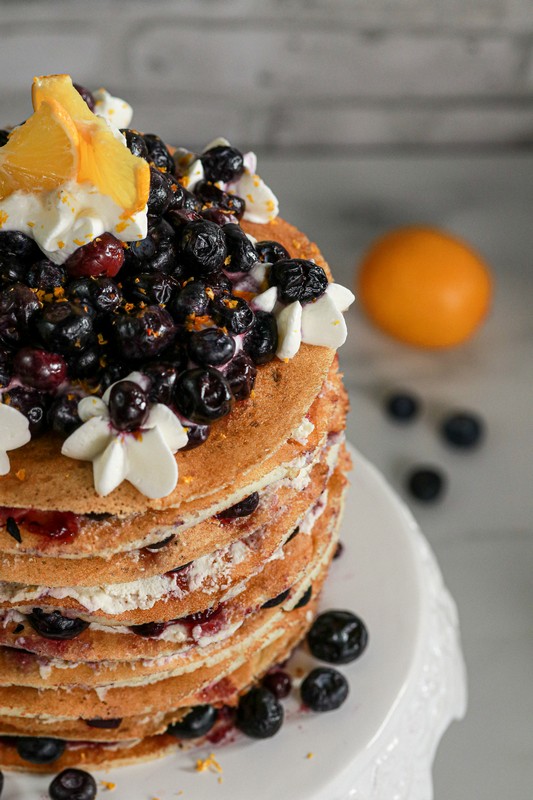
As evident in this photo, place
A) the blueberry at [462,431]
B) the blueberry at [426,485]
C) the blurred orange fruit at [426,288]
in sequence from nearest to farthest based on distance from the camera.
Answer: the blueberry at [426,485], the blueberry at [462,431], the blurred orange fruit at [426,288]

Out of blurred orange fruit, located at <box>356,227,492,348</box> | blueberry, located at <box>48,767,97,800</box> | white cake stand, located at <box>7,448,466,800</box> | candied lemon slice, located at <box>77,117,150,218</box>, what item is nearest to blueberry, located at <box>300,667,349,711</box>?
white cake stand, located at <box>7,448,466,800</box>

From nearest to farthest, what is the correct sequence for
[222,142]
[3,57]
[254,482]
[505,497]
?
[254,482]
[222,142]
[505,497]
[3,57]

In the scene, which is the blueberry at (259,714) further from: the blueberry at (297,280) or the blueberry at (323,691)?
the blueberry at (297,280)

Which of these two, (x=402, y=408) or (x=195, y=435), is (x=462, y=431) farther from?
(x=195, y=435)

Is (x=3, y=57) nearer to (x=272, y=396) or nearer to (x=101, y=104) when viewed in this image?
(x=101, y=104)

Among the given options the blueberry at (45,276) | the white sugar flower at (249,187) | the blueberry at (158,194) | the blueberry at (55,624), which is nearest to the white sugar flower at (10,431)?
the blueberry at (45,276)

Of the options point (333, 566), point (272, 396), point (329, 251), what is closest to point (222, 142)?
point (272, 396)
